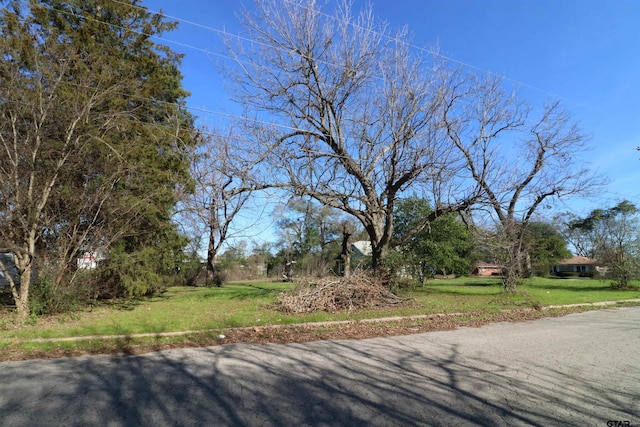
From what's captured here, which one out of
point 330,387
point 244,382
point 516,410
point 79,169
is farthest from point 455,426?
point 79,169

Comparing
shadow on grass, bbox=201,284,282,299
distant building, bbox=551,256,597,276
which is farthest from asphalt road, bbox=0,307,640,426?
distant building, bbox=551,256,597,276

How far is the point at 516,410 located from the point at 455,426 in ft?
3.04

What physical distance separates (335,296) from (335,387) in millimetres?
7816

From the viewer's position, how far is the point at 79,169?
11750 millimetres

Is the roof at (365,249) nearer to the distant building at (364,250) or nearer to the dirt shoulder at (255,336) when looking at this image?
the distant building at (364,250)

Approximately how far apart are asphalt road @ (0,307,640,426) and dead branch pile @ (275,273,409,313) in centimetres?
453

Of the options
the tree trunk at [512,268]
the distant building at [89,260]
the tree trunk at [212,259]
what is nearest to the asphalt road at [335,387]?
the distant building at [89,260]

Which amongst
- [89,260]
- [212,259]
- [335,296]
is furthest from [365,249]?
[89,260]

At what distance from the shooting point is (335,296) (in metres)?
12.9

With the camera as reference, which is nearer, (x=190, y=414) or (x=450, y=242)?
(x=190, y=414)

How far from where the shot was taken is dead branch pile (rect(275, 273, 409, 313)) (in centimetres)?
1241

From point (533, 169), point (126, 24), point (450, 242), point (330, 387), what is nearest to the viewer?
point (330, 387)

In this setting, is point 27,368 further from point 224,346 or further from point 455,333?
point 455,333

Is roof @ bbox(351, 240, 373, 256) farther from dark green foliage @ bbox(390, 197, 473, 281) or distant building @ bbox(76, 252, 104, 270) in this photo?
distant building @ bbox(76, 252, 104, 270)
